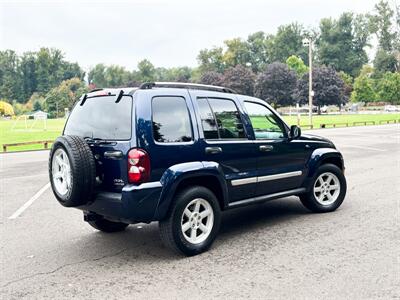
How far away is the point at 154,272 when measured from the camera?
423cm

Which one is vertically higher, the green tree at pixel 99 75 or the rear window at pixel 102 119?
the green tree at pixel 99 75

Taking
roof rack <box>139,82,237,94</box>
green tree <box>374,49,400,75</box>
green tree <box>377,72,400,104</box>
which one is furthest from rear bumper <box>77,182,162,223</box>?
green tree <box>374,49,400,75</box>

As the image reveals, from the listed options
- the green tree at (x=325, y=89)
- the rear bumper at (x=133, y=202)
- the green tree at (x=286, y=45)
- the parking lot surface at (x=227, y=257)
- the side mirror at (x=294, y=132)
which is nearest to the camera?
the parking lot surface at (x=227, y=257)

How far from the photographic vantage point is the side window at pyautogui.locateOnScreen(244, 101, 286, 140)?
557cm

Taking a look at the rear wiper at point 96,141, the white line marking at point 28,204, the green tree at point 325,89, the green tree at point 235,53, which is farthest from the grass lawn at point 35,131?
the green tree at point 235,53

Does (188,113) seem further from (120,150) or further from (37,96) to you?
(37,96)

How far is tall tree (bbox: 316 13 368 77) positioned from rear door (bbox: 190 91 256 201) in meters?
120

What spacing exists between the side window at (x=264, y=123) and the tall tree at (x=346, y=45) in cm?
11951

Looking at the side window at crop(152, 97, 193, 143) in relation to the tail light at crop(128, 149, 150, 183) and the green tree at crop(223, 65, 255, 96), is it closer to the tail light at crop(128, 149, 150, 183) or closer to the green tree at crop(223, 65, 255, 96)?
the tail light at crop(128, 149, 150, 183)

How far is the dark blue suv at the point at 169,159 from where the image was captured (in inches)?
171

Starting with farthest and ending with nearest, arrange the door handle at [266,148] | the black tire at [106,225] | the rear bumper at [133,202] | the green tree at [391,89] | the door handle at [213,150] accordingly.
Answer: the green tree at [391,89] → the black tire at [106,225] → the door handle at [266,148] → the door handle at [213,150] → the rear bumper at [133,202]

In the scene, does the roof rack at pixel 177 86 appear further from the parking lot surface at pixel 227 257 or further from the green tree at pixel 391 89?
the green tree at pixel 391 89

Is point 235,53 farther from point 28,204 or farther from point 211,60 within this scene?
point 28,204

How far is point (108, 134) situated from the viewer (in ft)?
15.0
